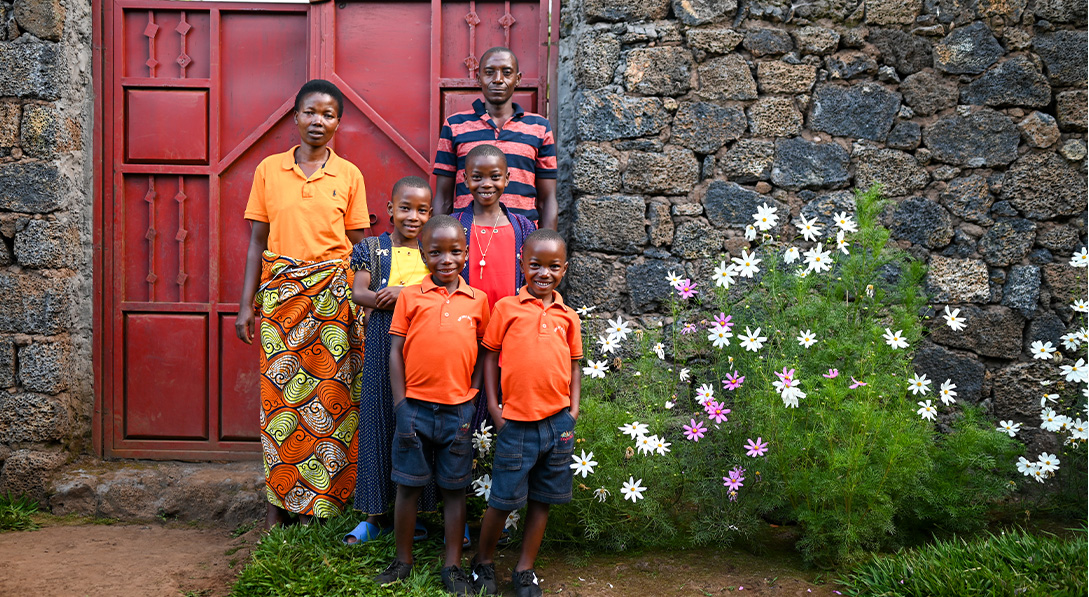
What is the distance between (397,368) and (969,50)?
120 inches

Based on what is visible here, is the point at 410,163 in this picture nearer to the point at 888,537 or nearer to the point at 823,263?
the point at 823,263

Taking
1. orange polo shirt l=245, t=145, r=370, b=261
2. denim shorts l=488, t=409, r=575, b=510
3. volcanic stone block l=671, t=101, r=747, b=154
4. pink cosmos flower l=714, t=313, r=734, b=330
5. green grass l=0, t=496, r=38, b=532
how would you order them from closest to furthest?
denim shorts l=488, t=409, r=575, b=510
pink cosmos flower l=714, t=313, r=734, b=330
orange polo shirt l=245, t=145, r=370, b=261
green grass l=0, t=496, r=38, b=532
volcanic stone block l=671, t=101, r=747, b=154

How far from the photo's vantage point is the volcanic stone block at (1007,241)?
3.55m

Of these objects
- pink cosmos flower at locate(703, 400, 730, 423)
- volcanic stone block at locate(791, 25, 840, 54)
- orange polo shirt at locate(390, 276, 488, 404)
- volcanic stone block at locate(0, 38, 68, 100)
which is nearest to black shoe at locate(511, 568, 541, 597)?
orange polo shirt at locate(390, 276, 488, 404)

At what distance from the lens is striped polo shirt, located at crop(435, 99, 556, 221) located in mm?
3170

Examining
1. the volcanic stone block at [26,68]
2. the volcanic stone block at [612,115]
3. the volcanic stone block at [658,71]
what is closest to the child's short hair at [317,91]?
the volcanic stone block at [612,115]

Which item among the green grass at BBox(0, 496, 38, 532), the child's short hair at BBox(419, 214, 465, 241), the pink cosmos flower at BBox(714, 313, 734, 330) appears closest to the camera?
the child's short hair at BBox(419, 214, 465, 241)

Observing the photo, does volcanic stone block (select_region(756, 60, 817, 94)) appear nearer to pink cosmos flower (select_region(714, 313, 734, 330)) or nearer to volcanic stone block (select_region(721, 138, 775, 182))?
volcanic stone block (select_region(721, 138, 775, 182))

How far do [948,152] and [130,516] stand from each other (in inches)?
171

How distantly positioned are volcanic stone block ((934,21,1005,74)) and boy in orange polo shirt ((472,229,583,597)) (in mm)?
2269

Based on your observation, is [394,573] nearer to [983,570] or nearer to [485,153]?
[485,153]

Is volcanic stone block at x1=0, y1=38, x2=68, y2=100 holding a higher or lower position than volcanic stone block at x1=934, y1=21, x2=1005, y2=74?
lower

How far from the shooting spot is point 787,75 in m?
3.58

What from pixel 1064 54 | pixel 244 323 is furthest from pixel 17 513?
pixel 1064 54
